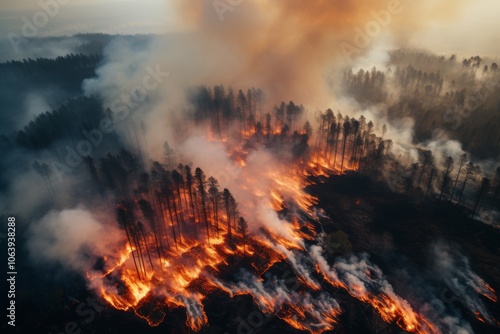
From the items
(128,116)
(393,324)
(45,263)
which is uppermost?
(128,116)

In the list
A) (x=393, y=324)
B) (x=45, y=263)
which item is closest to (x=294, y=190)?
(x=393, y=324)

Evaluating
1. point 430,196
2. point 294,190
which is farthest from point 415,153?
point 294,190

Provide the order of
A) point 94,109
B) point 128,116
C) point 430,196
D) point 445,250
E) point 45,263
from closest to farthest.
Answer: point 45,263 < point 445,250 < point 430,196 < point 128,116 < point 94,109

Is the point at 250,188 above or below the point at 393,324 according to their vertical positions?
above

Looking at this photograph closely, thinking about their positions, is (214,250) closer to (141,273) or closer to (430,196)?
(141,273)

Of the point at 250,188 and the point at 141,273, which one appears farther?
the point at 250,188

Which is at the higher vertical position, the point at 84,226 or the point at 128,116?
the point at 128,116

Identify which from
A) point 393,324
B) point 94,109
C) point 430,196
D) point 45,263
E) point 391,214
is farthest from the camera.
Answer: point 94,109

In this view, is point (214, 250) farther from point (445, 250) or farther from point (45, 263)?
point (445, 250)

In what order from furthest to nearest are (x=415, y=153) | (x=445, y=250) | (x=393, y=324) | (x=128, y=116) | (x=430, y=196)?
(x=128, y=116) < (x=415, y=153) < (x=430, y=196) < (x=445, y=250) < (x=393, y=324)
